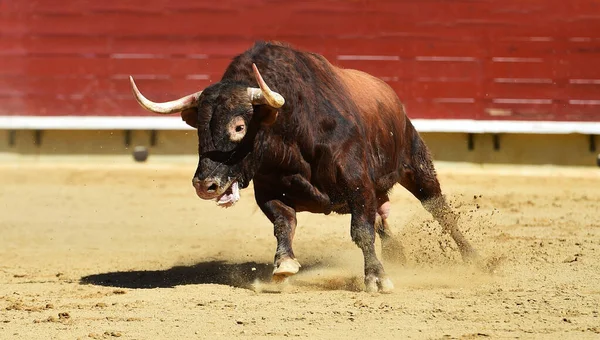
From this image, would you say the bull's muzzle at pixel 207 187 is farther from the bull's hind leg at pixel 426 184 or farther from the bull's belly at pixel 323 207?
the bull's hind leg at pixel 426 184

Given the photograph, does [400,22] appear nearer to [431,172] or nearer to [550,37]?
[550,37]

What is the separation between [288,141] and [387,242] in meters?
1.16

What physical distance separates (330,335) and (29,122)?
6854 mm

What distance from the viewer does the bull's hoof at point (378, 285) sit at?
4969 mm

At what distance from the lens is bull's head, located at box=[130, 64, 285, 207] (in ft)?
16.0

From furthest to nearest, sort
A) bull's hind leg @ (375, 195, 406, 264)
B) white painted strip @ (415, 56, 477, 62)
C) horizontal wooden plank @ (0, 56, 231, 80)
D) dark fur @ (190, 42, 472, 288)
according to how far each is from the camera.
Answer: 1. horizontal wooden plank @ (0, 56, 231, 80)
2. white painted strip @ (415, 56, 477, 62)
3. bull's hind leg @ (375, 195, 406, 264)
4. dark fur @ (190, 42, 472, 288)

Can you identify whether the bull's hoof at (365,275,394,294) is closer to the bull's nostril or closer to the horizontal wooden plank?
the bull's nostril

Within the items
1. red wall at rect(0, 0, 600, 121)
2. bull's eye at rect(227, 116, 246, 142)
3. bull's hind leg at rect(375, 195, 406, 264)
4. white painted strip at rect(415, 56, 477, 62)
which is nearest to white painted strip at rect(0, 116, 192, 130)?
red wall at rect(0, 0, 600, 121)

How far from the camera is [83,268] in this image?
5.99 metres

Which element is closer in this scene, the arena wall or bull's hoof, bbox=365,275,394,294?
bull's hoof, bbox=365,275,394,294

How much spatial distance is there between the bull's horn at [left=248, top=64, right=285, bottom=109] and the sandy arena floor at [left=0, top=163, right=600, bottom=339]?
79cm

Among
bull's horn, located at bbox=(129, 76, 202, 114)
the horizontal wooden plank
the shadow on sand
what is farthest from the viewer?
the horizontal wooden plank

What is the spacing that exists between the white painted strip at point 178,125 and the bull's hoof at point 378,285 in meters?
4.98

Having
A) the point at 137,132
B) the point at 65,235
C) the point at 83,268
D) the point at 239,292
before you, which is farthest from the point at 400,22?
the point at 239,292
